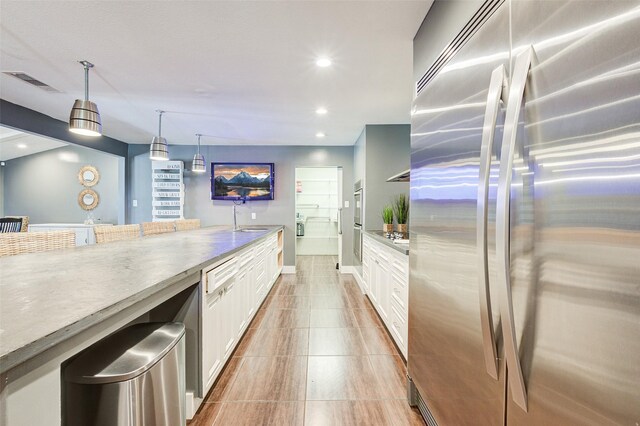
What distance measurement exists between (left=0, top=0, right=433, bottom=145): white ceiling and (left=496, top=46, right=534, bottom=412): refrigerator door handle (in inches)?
53.1

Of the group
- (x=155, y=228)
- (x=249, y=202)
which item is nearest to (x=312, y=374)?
(x=155, y=228)

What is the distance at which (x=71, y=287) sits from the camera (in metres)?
1.04

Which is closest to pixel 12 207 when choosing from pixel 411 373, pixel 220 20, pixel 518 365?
pixel 220 20

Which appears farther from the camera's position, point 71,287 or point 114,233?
point 114,233

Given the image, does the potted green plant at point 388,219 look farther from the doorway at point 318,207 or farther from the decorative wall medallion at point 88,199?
the decorative wall medallion at point 88,199

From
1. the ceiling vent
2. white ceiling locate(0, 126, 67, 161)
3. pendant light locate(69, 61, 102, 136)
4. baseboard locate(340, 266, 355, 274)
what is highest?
white ceiling locate(0, 126, 67, 161)

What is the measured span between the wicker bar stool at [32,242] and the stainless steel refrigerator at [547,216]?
2.75 metres

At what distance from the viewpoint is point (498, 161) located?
0.89m

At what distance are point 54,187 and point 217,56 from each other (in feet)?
25.4

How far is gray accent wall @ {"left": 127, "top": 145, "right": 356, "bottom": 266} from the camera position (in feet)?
18.9

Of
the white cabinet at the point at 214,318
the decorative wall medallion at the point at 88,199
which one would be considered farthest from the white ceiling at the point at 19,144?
the white cabinet at the point at 214,318

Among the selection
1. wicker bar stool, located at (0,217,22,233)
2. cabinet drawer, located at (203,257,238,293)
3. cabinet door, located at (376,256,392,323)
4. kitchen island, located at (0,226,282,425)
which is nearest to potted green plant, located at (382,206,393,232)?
cabinet door, located at (376,256,392,323)

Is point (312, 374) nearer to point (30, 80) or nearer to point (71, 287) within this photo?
point (71, 287)

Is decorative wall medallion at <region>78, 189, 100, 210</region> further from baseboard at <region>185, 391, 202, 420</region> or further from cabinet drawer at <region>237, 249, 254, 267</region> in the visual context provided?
baseboard at <region>185, 391, 202, 420</region>
